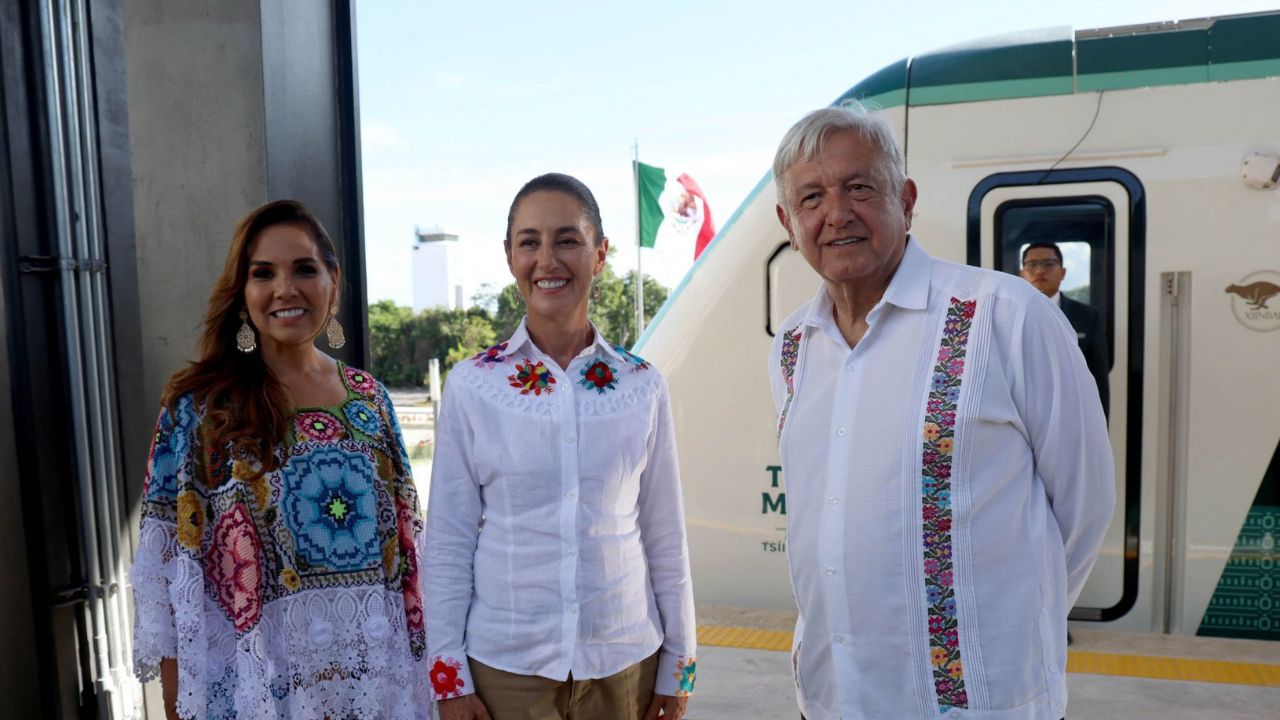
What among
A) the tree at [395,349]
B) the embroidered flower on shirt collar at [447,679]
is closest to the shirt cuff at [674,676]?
the embroidered flower on shirt collar at [447,679]

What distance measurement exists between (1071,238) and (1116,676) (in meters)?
1.85

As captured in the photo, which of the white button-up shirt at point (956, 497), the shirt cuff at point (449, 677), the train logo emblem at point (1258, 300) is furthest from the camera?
the train logo emblem at point (1258, 300)

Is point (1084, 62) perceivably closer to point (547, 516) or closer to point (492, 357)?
point (492, 357)

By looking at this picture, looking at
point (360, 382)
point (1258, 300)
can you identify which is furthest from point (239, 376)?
point (1258, 300)

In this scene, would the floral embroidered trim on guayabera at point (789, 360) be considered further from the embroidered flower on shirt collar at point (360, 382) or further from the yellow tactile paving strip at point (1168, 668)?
the yellow tactile paving strip at point (1168, 668)

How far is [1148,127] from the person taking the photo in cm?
415

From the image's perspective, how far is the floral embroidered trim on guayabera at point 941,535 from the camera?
5.61 ft

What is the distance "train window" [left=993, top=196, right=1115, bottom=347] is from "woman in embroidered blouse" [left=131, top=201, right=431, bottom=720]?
3.12 m

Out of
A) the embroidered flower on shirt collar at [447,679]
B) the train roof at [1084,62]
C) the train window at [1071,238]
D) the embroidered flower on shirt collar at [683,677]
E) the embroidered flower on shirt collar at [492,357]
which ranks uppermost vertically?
the train roof at [1084,62]

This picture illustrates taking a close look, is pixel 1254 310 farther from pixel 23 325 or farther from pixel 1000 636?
pixel 23 325

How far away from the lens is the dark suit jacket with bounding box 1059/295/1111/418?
13.7ft

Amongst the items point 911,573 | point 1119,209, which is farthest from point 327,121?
point 1119,209

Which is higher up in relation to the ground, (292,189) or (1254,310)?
(292,189)

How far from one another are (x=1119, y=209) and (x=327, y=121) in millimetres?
3267
